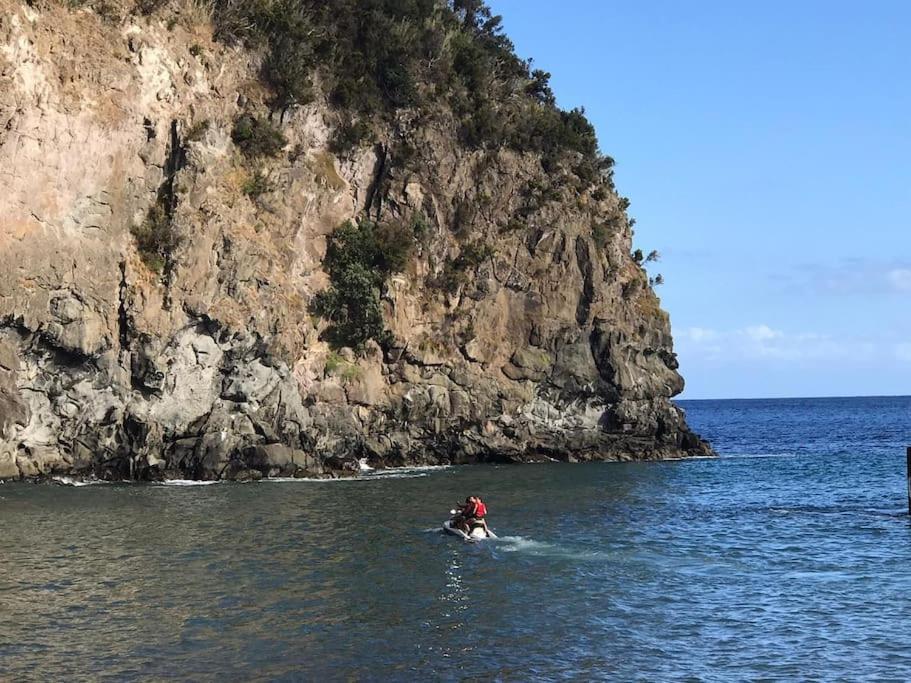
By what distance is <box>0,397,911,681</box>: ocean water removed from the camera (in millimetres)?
18766

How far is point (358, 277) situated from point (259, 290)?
681 cm

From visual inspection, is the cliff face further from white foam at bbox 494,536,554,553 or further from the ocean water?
white foam at bbox 494,536,554,553

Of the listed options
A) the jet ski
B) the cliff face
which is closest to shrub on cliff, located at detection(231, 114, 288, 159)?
the cliff face

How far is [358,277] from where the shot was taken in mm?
56469

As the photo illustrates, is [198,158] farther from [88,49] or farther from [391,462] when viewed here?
[391,462]

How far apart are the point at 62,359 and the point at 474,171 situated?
3053cm

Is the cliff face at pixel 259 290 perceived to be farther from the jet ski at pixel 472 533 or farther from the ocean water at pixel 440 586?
the jet ski at pixel 472 533

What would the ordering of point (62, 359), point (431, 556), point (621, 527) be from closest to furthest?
point (431, 556) → point (621, 527) → point (62, 359)

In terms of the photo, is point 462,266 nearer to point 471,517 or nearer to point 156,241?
point 156,241

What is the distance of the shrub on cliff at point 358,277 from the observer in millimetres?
56500

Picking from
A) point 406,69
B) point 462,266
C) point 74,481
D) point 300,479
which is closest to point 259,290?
point 300,479

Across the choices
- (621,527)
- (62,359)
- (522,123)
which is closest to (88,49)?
(62,359)

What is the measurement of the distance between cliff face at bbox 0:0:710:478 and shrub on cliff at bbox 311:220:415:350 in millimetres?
836

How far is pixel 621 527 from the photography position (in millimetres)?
35156
